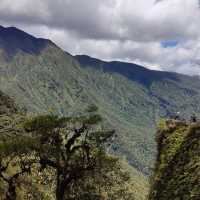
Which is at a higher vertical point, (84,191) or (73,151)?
(73,151)

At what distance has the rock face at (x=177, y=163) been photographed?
1524 inches

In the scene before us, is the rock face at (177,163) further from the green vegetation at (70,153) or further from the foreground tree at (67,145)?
the foreground tree at (67,145)

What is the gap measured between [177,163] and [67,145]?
416 inches

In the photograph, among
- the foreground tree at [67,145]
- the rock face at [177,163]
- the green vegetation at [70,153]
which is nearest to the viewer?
the rock face at [177,163]

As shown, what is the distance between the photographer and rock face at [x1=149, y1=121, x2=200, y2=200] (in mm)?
38719

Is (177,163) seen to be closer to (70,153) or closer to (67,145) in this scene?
(70,153)

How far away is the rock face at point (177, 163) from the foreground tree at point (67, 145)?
20.7ft

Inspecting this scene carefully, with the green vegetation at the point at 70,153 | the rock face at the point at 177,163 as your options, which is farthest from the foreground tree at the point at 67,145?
the rock face at the point at 177,163

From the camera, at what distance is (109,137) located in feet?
150

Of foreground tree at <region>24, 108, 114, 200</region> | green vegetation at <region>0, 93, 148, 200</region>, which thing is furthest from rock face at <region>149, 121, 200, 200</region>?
foreground tree at <region>24, 108, 114, 200</region>

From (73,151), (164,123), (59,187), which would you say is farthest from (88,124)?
A: (164,123)

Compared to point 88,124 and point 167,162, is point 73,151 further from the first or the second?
point 167,162

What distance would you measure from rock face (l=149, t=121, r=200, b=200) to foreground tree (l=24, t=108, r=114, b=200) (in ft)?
20.7

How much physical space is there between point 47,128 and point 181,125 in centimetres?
1427
